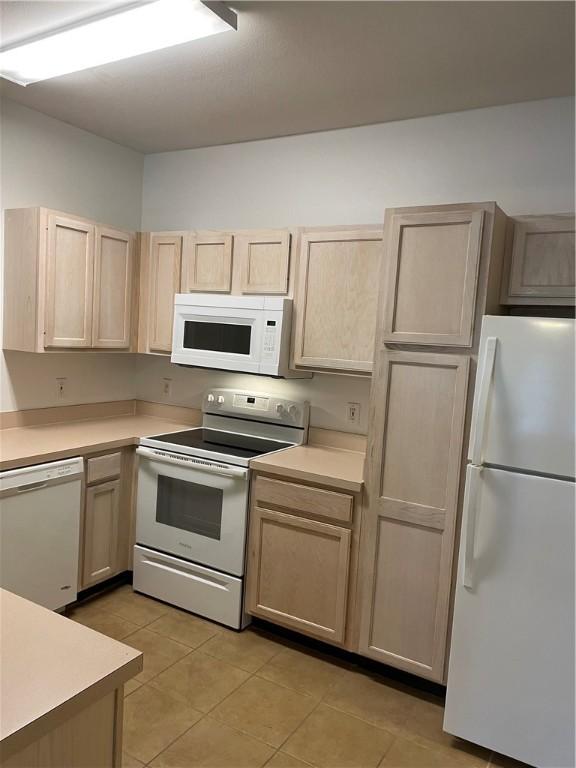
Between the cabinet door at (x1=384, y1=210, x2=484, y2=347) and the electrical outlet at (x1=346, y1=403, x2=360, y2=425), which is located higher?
the cabinet door at (x1=384, y1=210, x2=484, y2=347)

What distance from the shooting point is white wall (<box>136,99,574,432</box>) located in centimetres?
261

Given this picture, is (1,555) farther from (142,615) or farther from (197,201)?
(197,201)

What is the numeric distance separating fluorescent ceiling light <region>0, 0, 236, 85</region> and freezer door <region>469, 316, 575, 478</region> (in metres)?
1.44

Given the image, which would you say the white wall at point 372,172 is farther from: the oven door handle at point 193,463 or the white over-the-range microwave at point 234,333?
the oven door handle at point 193,463

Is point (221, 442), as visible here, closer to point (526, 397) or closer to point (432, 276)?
point (432, 276)

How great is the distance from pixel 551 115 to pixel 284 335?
5.22ft

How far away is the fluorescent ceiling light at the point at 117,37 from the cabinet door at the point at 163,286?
110cm

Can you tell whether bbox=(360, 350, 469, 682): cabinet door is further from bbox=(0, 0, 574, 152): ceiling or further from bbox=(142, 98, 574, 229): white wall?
bbox=(0, 0, 574, 152): ceiling

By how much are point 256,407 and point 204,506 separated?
662 millimetres

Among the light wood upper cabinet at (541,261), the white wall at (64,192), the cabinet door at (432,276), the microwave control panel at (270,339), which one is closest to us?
the cabinet door at (432,276)

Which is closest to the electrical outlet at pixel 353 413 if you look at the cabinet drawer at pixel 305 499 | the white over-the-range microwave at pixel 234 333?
the white over-the-range microwave at pixel 234 333

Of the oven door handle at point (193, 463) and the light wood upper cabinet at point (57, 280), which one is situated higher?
the light wood upper cabinet at point (57, 280)

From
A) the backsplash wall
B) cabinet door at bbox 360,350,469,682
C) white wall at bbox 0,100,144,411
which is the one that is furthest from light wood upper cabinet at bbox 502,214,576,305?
white wall at bbox 0,100,144,411

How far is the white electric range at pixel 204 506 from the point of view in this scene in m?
2.86
